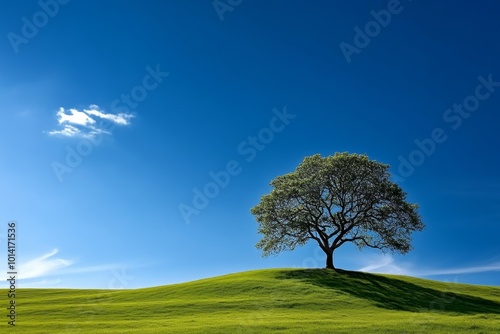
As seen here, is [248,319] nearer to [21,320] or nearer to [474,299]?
[21,320]

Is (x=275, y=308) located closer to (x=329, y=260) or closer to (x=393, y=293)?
(x=393, y=293)

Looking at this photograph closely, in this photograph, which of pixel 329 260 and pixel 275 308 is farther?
pixel 329 260

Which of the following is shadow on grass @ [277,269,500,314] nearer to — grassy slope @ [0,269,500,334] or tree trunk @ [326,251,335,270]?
grassy slope @ [0,269,500,334]

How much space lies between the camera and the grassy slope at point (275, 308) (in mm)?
33500

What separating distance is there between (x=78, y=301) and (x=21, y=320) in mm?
11663

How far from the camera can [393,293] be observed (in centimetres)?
5281

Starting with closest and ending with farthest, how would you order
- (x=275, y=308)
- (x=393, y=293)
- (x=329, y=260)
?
(x=275, y=308)
(x=393, y=293)
(x=329, y=260)

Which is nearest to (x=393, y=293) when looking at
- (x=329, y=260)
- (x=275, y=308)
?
(x=329, y=260)

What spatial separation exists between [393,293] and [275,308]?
55.3 ft

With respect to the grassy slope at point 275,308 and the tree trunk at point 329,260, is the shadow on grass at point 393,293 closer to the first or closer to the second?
the grassy slope at point 275,308

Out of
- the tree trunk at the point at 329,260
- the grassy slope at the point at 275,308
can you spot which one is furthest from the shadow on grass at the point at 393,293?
the tree trunk at the point at 329,260

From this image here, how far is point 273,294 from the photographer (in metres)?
48.9

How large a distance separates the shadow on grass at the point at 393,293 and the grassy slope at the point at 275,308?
0.11m

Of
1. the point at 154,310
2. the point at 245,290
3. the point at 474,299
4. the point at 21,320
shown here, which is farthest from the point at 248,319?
the point at 474,299
